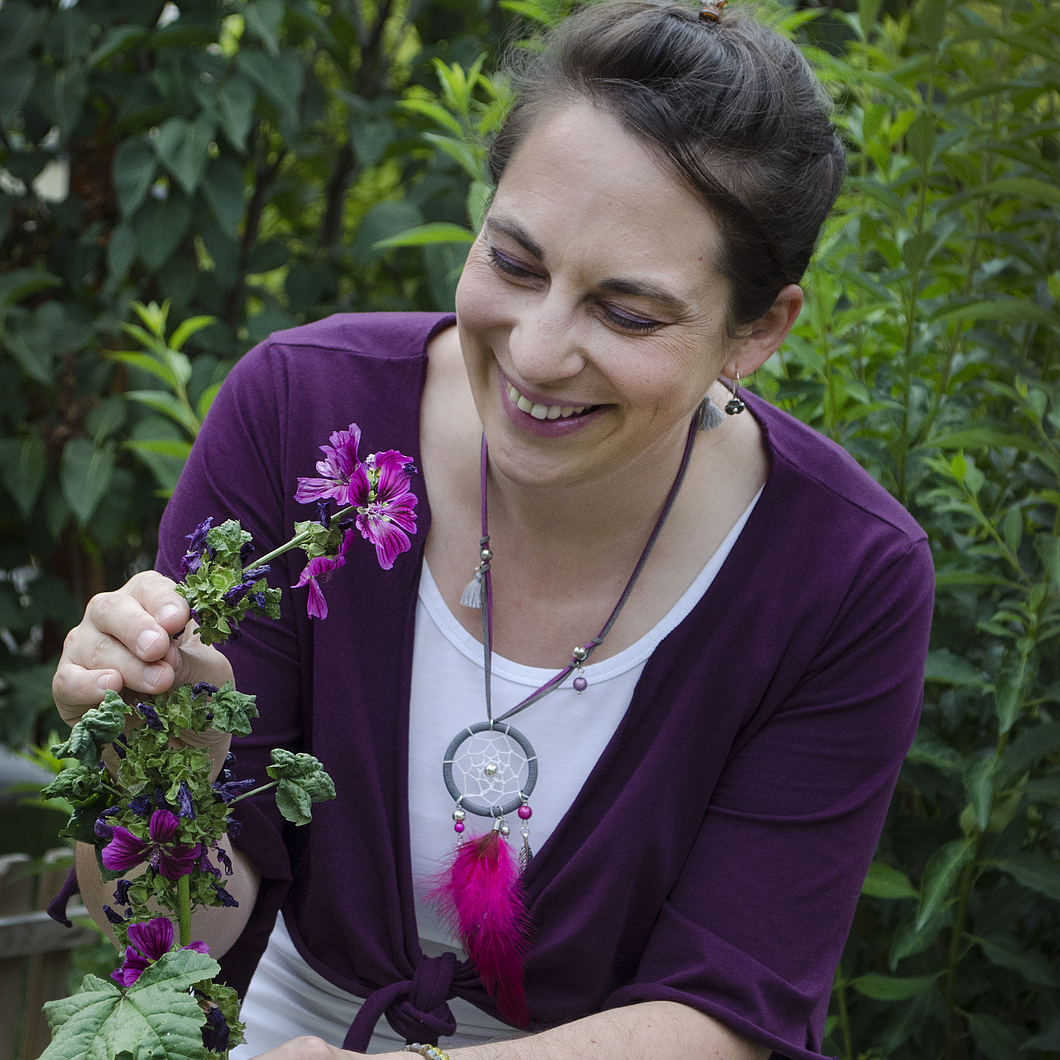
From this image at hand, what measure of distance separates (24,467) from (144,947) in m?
2.41

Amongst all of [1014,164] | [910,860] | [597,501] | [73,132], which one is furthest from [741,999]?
[73,132]

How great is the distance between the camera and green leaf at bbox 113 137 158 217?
2869 millimetres

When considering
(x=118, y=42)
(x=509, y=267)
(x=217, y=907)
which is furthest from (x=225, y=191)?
(x=217, y=907)

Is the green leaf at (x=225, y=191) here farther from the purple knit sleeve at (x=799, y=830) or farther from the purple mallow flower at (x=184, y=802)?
the purple mallow flower at (x=184, y=802)

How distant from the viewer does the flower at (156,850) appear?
35.0 inches

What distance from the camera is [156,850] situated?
36.0 inches

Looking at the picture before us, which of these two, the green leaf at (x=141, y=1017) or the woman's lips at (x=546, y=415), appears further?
the woman's lips at (x=546, y=415)

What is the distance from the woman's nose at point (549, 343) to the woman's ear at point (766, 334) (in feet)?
0.94

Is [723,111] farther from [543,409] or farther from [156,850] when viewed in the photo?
[156,850]

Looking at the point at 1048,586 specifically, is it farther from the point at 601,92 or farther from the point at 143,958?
the point at 143,958

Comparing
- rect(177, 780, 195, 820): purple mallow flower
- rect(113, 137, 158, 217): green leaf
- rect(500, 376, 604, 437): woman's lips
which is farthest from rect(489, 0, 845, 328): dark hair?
rect(113, 137, 158, 217): green leaf

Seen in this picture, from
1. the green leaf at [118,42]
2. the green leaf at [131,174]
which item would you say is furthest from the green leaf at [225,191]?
the green leaf at [118,42]

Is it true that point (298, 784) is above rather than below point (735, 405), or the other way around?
below

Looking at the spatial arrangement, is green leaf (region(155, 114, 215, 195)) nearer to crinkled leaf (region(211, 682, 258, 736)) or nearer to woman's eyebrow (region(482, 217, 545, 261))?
woman's eyebrow (region(482, 217, 545, 261))
